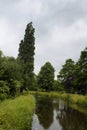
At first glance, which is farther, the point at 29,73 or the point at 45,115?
the point at 29,73

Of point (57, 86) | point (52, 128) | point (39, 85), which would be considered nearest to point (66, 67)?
point (57, 86)

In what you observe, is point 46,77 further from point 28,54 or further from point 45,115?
point 45,115

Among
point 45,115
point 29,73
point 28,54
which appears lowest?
point 45,115

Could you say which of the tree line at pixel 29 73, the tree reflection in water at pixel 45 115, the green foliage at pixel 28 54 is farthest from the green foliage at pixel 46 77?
the tree reflection in water at pixel 45 115

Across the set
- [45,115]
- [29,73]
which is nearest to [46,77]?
[29,73]

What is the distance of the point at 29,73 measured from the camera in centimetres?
5591

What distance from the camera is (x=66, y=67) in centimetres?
8856

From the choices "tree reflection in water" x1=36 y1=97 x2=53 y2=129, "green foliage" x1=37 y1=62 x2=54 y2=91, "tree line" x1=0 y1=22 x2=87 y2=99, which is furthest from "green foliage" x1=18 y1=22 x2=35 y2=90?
"green foliage" x1=37 y1=62 x2=54 y2=91

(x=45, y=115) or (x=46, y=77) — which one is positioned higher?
(x=46, y=77)

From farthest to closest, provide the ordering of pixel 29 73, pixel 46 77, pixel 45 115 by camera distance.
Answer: pixel 46 77 → pixel 29 73 → pixel 45 115

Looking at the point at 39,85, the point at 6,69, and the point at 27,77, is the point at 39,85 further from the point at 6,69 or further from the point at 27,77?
the point at 6,69

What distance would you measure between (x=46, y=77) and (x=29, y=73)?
48.1 m

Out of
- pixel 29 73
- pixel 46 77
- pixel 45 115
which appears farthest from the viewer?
pixel 46 77

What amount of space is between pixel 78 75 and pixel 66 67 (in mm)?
30715
